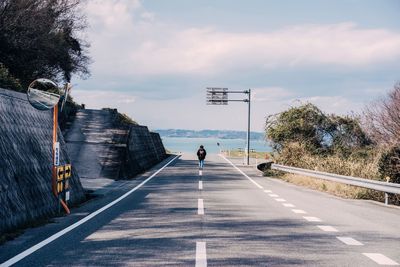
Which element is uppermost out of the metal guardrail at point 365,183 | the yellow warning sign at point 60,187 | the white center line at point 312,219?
the yellow warning sign at point 60,187

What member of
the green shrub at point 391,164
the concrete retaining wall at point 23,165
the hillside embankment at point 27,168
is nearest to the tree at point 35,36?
the hillside embankment at point 27,168

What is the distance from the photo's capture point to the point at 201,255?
6.87 metres

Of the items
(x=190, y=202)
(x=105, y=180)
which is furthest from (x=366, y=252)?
(x=105, y=180)

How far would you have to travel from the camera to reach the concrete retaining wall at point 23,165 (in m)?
9.18

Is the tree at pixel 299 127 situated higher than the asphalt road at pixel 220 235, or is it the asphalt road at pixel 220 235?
the tree at pixel 299 127

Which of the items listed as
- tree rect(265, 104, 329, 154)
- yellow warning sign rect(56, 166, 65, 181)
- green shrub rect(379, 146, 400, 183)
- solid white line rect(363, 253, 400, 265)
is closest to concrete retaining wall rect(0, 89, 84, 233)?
yellow warning sign rect(56, 166, 65, 181)

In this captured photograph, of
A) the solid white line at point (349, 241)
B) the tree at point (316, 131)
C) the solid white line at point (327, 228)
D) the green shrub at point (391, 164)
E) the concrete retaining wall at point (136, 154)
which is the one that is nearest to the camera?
the solid white line at point (349, 241)

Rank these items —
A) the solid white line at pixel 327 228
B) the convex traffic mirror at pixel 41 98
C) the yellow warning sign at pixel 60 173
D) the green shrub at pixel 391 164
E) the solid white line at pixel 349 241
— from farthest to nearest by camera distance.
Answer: the green shrub at pixel 391 164, the yellow warning sign at pixel 60 173, the convex traffic mirror at pixel 41 98, the solid white line at pixel 327 228, the solid white line at pixel 349 241

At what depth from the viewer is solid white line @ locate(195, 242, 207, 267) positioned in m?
6.34

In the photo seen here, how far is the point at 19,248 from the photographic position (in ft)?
24.0

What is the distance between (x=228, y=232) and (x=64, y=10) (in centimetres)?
2954

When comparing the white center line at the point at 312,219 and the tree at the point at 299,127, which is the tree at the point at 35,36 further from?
the white center line at the point at 312,219

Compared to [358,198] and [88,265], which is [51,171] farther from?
[358,198]

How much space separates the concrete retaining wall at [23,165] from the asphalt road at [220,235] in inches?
24.1
